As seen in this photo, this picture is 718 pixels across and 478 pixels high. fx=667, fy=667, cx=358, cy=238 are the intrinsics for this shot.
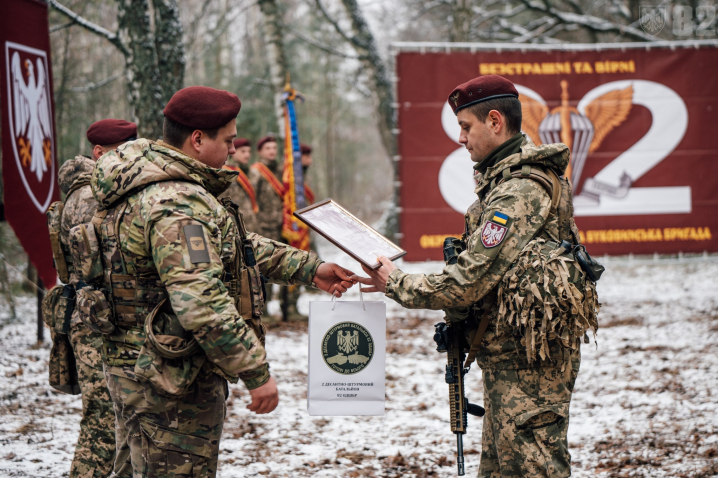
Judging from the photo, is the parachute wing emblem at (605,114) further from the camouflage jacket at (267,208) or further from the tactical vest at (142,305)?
the tactical vest at (142,305)

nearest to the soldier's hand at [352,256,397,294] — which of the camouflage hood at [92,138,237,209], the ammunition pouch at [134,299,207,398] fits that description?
the camouflage hood at [92,138,237,209]

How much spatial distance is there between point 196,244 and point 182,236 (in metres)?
0.06

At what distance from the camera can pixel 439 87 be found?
9.09m

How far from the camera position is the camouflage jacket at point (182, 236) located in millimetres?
2326

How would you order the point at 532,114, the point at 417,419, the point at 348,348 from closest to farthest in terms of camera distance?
the point at 348,348
the point at 417,419
the point at 532,114

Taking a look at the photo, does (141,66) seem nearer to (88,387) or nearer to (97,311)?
(88,387)

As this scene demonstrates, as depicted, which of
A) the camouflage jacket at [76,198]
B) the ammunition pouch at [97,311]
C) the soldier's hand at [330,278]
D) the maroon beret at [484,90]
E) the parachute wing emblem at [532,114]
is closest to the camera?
the ammunition pouch at [97,311]

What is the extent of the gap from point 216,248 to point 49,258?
3.58 metres

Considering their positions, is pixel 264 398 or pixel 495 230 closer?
pixel 264 398

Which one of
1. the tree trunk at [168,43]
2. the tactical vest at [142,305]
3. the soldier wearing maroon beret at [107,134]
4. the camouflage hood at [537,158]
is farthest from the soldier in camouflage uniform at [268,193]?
the camouflage hood at [537,158]

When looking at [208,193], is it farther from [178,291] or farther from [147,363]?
[147,363]

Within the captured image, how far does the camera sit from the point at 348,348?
3045 mm

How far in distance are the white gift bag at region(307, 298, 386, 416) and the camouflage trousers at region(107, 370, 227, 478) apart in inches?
20.3

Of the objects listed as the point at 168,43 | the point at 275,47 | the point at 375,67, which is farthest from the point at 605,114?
the point at 168,43
